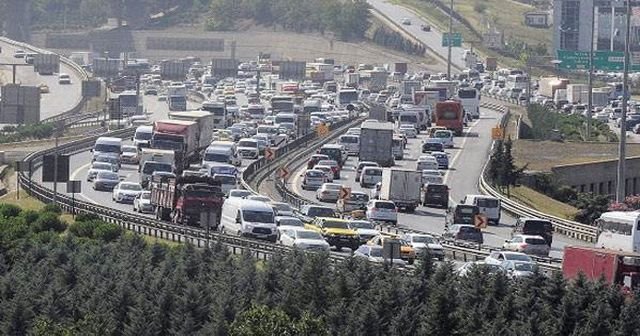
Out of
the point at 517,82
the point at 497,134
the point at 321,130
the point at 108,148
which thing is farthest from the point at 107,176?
the point at 517,82

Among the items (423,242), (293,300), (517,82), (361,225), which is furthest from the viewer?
(517,82)

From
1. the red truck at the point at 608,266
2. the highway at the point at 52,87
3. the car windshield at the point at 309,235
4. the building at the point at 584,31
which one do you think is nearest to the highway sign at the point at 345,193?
the car windshield at the point at 309,235

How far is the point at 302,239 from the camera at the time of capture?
60375 millimetres

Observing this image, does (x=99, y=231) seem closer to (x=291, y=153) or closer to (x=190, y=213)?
(x=190, y=213)

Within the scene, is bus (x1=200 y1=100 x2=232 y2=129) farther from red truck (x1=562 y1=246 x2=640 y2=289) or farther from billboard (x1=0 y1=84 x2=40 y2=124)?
red truck (x1=562 y1=246 x2=640 y2=289)

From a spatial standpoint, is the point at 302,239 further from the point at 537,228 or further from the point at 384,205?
the point at 384,205

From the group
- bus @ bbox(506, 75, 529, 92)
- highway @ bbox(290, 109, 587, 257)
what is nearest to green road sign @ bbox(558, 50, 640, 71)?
highway @ bbox(290, 109, 587, 257)

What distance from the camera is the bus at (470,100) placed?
139000 millimetres

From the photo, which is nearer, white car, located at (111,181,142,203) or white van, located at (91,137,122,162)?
white car, located at (111,181,142,203)

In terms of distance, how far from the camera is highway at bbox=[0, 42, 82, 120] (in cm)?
16850

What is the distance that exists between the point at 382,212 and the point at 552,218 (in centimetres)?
641

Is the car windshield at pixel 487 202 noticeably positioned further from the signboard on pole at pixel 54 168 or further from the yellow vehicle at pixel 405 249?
the yellow vehicle at pixel 405 249

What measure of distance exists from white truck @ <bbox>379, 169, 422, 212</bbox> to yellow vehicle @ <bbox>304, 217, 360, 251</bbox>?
54.6ft

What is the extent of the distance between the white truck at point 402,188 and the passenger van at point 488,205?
4226 millimetres
